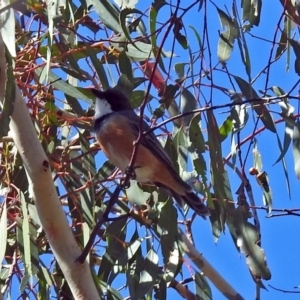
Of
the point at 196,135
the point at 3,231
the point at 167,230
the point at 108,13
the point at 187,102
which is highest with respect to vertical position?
the point at 108,13

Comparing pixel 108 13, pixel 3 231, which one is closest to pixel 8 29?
pixel 108 13

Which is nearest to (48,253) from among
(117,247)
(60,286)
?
(60,286)

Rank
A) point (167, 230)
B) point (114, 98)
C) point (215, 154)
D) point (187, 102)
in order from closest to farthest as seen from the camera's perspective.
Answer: point (215, 154) → point (187, 102) → point (167, 230) → point (114, 98)

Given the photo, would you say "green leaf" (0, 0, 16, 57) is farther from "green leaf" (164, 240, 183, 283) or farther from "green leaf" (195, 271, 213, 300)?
"green leaf" (195, 271, 213, 300)

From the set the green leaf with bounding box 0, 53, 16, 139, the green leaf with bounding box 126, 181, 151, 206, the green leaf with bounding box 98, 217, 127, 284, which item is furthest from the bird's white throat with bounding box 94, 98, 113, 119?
the green leaf with bounding box 0, 53, 16, 139

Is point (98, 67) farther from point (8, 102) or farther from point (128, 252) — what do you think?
point (128, 252)

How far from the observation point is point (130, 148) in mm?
3049

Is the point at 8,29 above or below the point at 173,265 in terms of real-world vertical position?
above

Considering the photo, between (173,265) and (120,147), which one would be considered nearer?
(173,265)

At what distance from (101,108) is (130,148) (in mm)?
197

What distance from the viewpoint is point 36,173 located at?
87.9 inches

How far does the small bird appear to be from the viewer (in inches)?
113

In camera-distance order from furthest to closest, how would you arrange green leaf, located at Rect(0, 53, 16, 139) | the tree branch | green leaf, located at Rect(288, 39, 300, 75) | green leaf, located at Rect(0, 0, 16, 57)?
1. green leaf, located at Rect(288, 39, 300, 75)
2. the tree branch
3. green leaf, located at Rect(0, 53, 16, 139)
4. green leaf, located at Rect(0, 0, 16, 57)

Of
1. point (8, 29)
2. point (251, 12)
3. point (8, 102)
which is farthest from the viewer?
point (251, 12)
